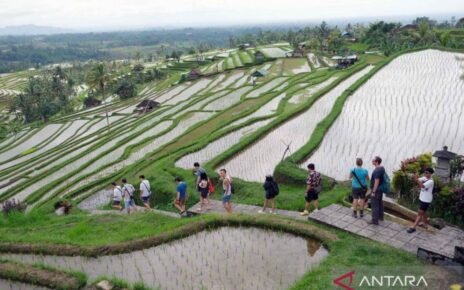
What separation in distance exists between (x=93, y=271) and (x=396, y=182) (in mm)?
6955

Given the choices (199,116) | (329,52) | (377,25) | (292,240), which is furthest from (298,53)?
(292,240)

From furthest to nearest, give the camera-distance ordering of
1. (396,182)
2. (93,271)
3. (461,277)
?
(396,182), (93,271), (461,277)

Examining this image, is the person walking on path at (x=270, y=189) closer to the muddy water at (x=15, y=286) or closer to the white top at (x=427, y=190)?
the white top at (x=427, y=190)

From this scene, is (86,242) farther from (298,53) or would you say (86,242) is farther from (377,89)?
(298,53)

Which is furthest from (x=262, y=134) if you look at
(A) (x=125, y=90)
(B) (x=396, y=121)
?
→ (A) (x=125, y=90)

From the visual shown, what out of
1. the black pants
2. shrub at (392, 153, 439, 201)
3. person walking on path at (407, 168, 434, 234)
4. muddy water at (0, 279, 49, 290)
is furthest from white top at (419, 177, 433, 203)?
muddy water at (0, 279, 49, 290)

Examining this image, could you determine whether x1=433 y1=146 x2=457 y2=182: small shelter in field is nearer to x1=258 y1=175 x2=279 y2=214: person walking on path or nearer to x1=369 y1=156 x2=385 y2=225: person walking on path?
x1=369 y1=156 x2=385 y2=225: person walking on path

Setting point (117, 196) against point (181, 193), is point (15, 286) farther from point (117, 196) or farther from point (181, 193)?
point (117, 196)

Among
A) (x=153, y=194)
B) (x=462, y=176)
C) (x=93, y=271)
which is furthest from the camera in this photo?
(x=153, y=194)

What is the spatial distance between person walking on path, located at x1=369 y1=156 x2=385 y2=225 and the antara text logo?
1.86m

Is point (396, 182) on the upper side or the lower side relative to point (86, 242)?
upper

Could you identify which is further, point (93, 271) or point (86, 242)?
point (86, 242)

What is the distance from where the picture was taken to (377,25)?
59312 millimetres

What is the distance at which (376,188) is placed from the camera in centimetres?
827
